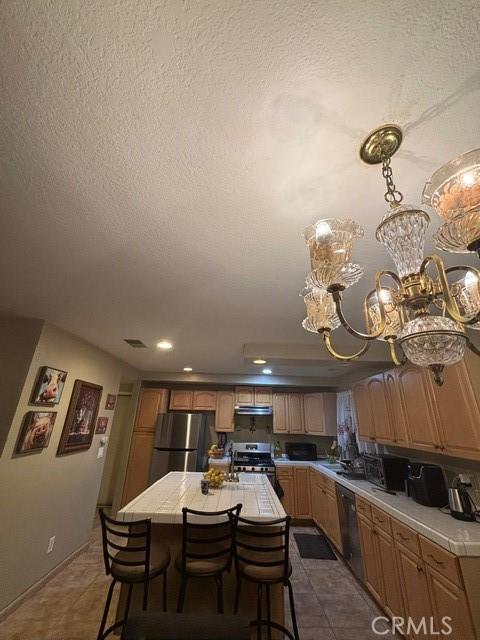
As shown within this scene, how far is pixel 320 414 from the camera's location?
495cm

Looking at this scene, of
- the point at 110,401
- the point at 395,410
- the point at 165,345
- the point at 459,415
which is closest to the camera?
the point at 459,415

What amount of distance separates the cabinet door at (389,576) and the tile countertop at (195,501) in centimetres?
97

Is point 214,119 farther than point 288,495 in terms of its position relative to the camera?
No

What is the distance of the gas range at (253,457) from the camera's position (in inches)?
175

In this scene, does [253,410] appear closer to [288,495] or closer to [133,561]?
[288,495]

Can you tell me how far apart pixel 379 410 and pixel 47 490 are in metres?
3.66

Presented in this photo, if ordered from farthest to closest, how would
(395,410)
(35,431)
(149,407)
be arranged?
(149,407), (395,410), (35,431)

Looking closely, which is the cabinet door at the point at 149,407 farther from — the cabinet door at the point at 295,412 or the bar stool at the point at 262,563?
the bar stool at the point at 262,563

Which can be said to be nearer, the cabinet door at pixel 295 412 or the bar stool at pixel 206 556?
the bar stool at pixel 206 556

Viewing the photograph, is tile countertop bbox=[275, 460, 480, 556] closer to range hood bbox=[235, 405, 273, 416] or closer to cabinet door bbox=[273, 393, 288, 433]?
cabinet door bbox=[273, 393, 288, 433]

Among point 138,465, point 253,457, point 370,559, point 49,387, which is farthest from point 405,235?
point 138,465

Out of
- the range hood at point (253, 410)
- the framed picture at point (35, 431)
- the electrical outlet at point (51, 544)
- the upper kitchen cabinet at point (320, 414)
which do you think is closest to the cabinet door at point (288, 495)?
the upper kitchen cabinet at point (320, 414)

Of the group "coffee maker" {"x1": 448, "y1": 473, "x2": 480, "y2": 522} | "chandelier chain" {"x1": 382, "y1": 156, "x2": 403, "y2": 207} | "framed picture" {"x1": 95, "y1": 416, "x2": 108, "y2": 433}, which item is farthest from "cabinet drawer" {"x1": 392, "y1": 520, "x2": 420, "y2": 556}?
"framed picture" {"x1": 95, "y1": 416, "x2": 108, "y2": 433}

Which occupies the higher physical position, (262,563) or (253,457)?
(253,457)
